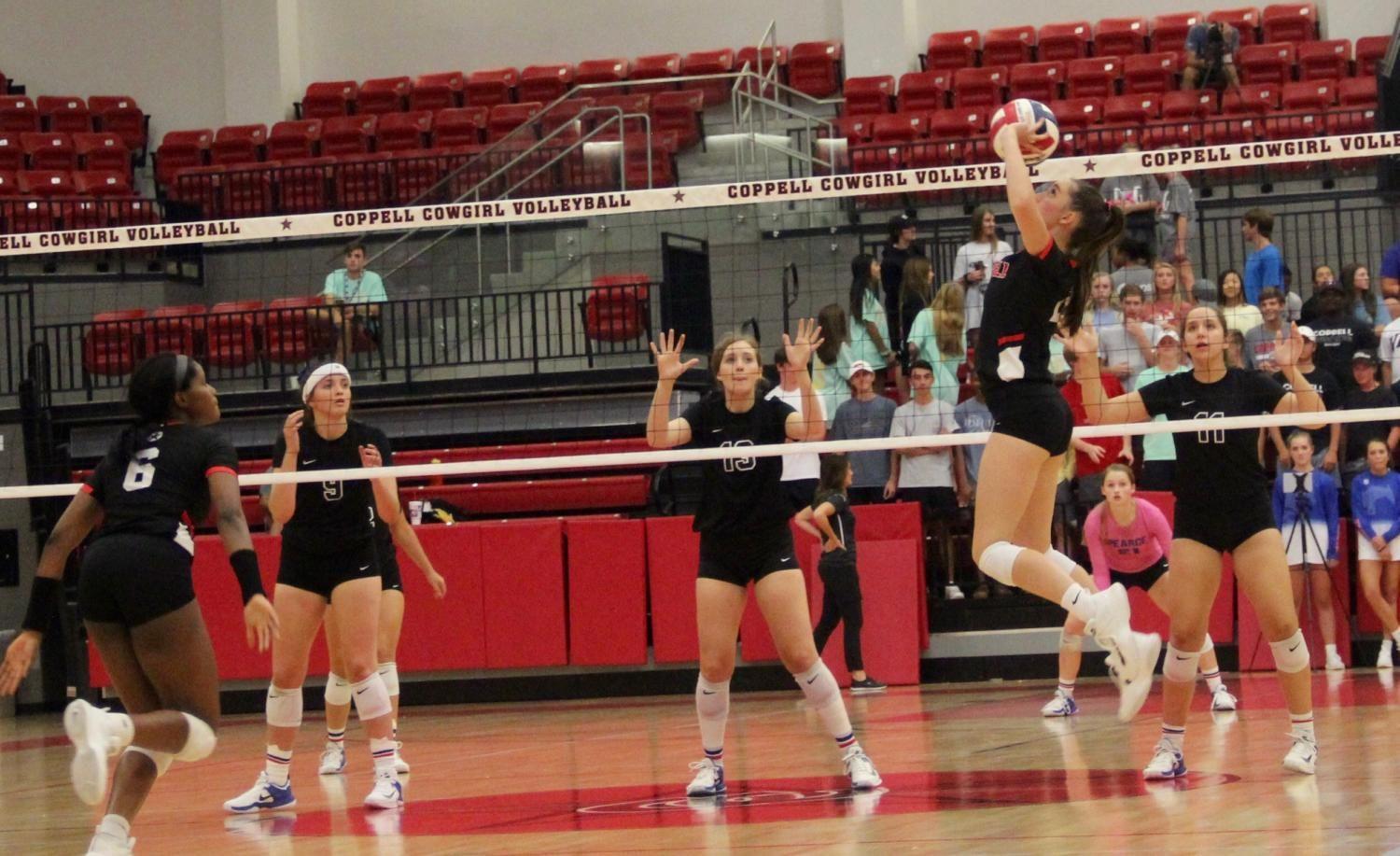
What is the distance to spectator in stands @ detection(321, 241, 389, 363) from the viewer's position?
51.0 feet

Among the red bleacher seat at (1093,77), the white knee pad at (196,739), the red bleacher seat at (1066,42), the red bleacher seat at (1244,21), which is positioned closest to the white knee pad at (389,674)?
the white knee pad at (196,739)

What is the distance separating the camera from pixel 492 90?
22094mm

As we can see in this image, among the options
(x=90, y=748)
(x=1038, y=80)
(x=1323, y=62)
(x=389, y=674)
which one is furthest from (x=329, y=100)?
(x=90, y=748)

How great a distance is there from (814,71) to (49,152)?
9.76 meters

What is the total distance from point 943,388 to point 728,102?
647 cm

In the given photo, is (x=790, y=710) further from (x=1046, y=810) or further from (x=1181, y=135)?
(x=1181, y=135)

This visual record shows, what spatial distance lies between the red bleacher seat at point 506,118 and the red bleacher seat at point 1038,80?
572 cm

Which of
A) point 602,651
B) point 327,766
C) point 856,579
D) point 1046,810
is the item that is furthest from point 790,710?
point 1046,810

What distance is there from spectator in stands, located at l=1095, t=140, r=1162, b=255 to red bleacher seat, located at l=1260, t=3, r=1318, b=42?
6113 mm

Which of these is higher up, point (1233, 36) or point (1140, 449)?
point (1233, 36)

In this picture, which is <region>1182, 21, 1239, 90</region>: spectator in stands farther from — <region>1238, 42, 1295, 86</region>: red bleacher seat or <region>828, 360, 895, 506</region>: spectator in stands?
<region>828, 360, 895, 506</region>: spectator in stands

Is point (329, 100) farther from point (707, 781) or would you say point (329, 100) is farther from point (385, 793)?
point (707, 781)

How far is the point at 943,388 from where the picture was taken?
520 inches

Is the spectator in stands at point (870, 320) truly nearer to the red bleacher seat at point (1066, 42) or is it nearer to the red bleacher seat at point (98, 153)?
the red bleacher seat at point (1066, 42)
